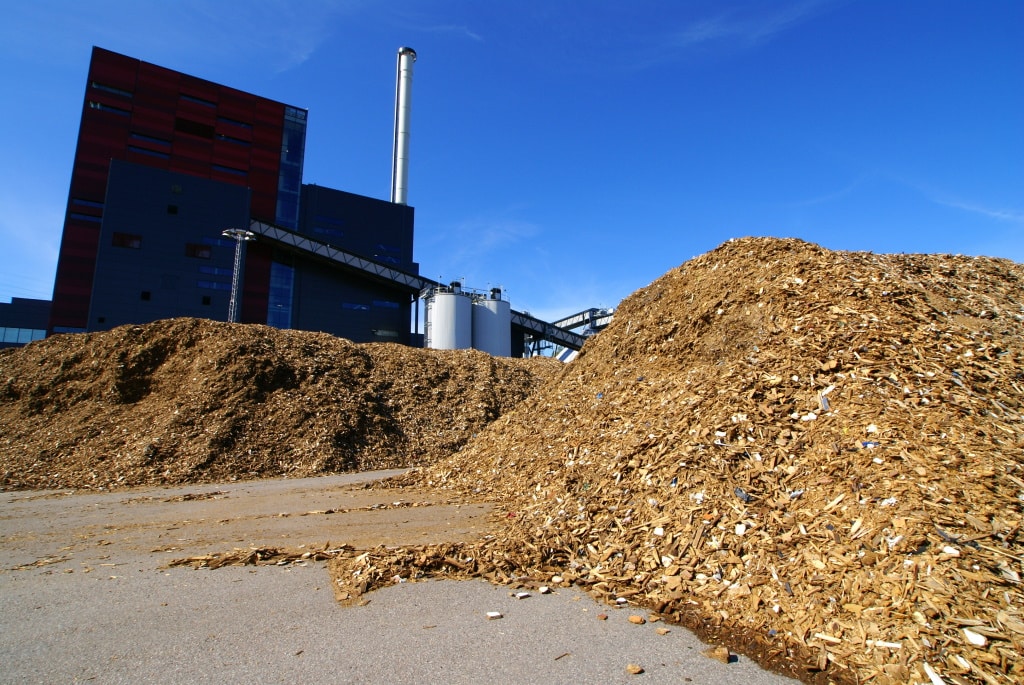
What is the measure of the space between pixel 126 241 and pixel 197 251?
4427mm

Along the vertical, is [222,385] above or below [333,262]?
Answer: below

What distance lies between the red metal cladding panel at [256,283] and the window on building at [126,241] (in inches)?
280

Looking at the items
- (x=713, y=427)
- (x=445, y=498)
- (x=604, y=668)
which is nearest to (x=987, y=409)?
(x=713, y=427)

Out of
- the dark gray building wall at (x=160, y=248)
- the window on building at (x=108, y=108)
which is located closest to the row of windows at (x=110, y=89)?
the window on building at (x=108, y=108)

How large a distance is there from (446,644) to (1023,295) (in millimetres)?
9115

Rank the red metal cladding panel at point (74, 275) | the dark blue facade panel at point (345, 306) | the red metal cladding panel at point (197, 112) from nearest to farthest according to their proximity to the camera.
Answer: the red metal cladding panel at point (74, 275), the dark blue facade panel at point (345, 306), the red metal cladding panel at point (197, 112)

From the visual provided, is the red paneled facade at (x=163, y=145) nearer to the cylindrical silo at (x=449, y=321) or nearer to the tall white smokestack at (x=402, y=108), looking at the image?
the tall white smokestack at (x=402, y=108)

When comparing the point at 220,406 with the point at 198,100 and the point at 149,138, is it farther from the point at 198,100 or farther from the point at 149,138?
the point at 198,100

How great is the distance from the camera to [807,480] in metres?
4.39

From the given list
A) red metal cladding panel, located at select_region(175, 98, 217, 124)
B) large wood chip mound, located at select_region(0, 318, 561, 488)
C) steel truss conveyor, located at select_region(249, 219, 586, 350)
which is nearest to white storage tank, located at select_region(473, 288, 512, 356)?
steel truss conveyor, located at select_region(249, 219, 586, 350)

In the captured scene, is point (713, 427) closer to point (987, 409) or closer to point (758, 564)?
point (758, 564)

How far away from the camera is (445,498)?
8094mm

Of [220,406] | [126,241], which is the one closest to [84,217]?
[126,241]

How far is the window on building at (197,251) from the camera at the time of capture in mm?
39344
